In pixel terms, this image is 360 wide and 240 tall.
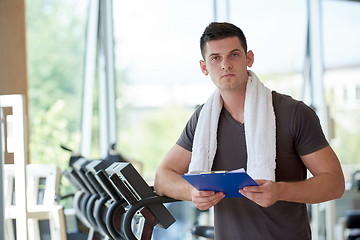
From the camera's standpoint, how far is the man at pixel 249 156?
6.96 ft

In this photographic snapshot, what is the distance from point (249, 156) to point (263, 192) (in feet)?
0.93

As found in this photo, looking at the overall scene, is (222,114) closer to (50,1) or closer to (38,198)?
(38,198)

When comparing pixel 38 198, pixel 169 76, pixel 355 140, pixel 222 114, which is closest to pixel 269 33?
pixel 169 76

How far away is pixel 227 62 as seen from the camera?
2211mm

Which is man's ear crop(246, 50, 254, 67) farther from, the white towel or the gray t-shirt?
the gray t-shirt

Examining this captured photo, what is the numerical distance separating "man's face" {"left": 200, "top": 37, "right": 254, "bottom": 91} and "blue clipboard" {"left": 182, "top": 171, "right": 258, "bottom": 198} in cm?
42

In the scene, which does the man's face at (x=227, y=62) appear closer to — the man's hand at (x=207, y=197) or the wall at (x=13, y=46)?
the man's hand at (x=207, y=197)

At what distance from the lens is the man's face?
222 cm

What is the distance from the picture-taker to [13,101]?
2.57 meters

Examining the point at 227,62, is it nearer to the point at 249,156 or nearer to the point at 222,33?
the point at 222,33

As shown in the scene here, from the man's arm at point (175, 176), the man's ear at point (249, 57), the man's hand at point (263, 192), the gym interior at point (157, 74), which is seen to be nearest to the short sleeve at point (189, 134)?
the man's arm at point (175, 176)

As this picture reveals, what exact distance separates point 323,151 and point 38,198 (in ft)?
6.61

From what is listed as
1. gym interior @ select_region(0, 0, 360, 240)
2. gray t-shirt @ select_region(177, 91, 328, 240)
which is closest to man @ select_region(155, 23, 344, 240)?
gray t-shirt @ select_region(177, 91, 328, 240)

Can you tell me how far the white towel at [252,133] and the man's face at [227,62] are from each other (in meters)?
0.09
